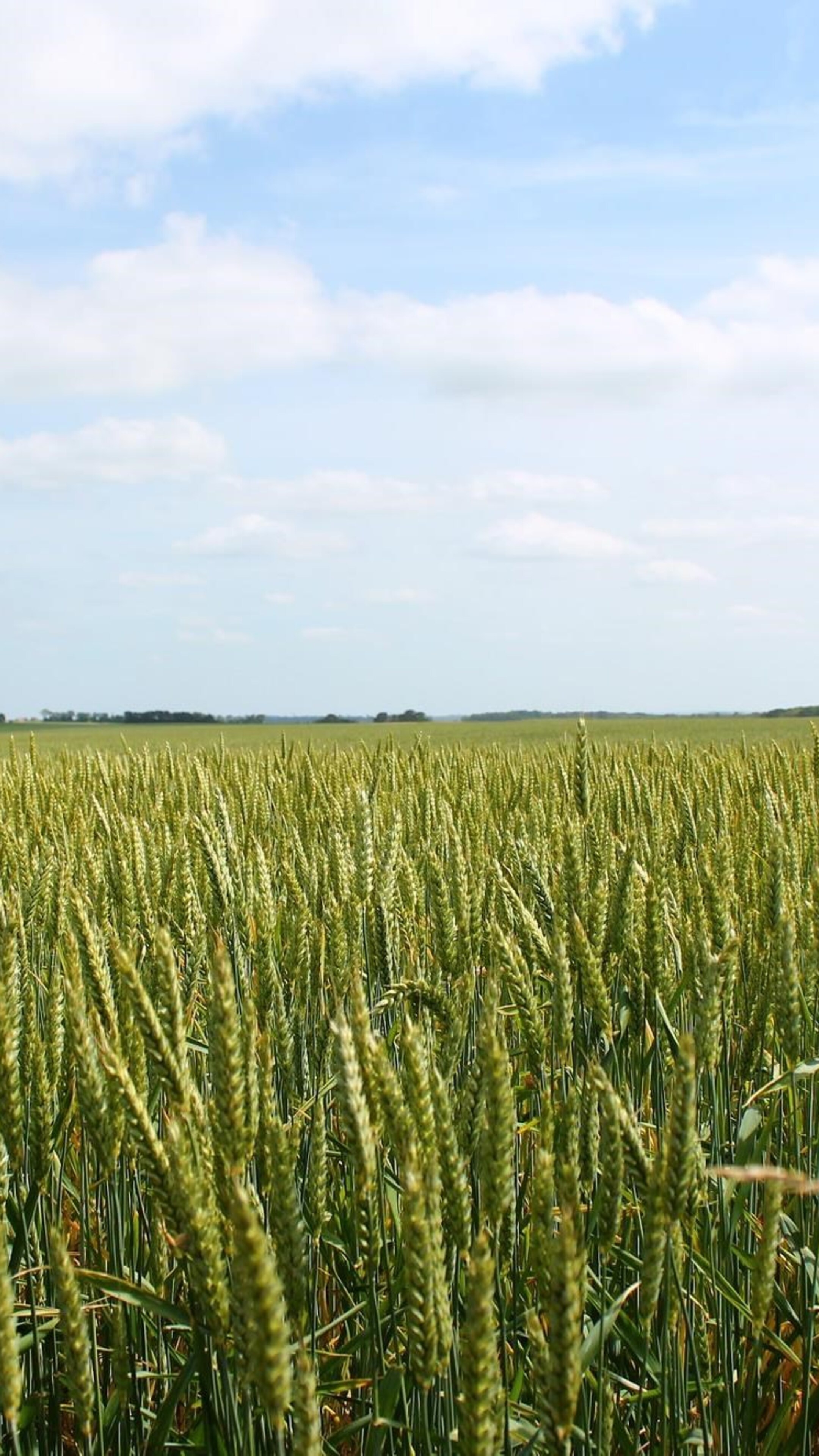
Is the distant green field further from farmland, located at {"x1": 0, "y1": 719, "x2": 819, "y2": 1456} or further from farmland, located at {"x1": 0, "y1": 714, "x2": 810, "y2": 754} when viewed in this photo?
farmland, located at {"x1": 0, "y1": 719, "x2": 819, "y2": 1456}

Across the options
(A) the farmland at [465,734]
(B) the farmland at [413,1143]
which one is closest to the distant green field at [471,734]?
(A) the farmland at [465,734]

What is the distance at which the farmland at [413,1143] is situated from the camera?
865 millimetres

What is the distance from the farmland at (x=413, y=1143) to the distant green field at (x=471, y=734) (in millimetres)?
4654

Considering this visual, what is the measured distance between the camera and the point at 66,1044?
1805 millimetres

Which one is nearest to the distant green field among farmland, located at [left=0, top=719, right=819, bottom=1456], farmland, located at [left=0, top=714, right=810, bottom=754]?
farmland, located at [left=0, top=714, right=810, bottom=754]

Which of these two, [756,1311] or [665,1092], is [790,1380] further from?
[756,1311]

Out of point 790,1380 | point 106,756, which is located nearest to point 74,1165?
point 790,1380

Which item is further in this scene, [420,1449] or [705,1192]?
[705,1192]

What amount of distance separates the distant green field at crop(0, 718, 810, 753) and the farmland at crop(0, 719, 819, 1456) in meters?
4.65

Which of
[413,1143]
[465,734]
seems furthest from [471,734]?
[413,1143]

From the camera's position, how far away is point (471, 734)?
24.8 metres

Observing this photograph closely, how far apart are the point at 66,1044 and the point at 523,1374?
2.70ft

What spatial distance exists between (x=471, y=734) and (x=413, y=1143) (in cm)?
2401

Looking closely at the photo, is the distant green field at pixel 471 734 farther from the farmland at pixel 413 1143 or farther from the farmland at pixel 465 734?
the farmland at pixel 413 1143
